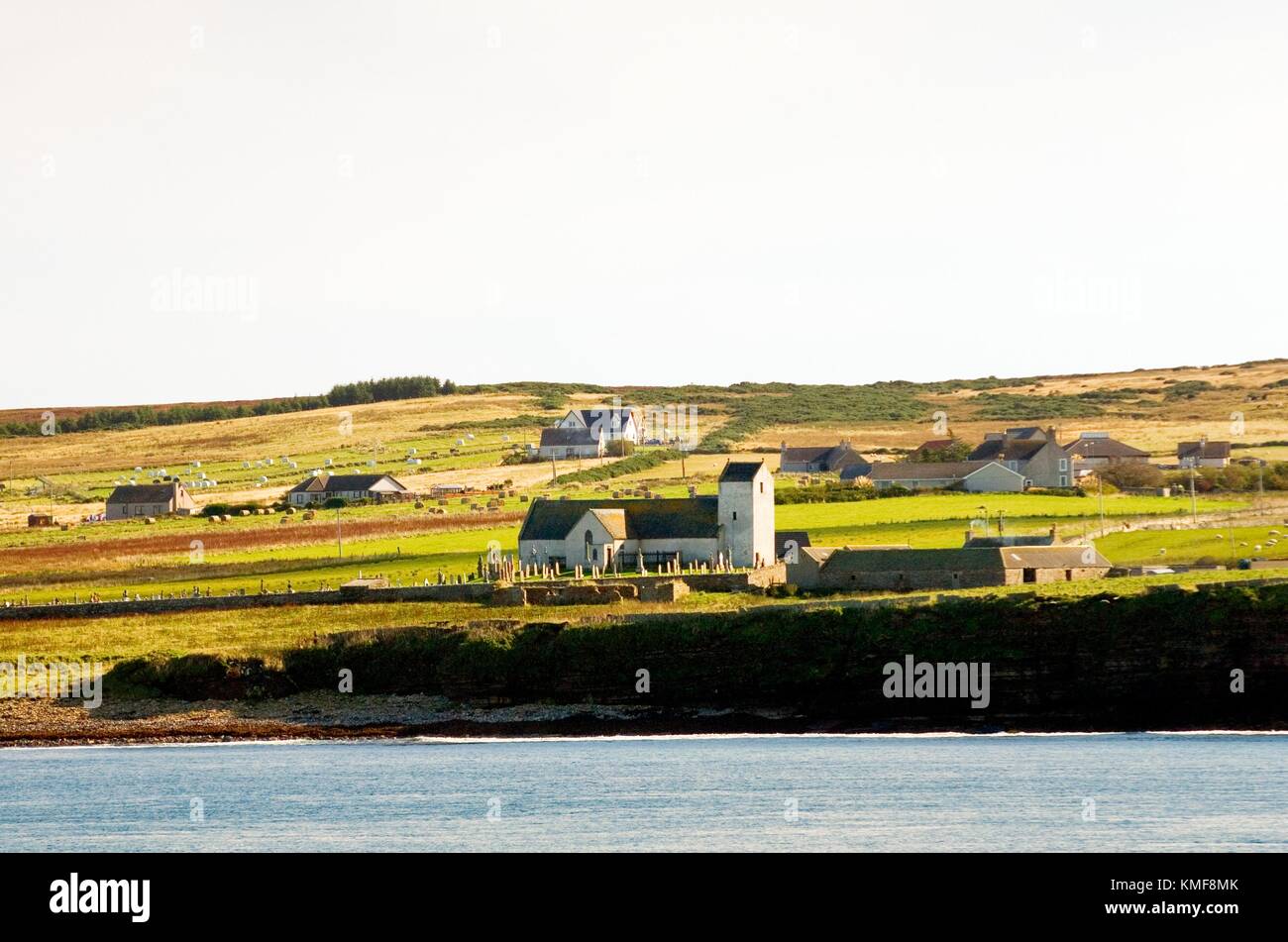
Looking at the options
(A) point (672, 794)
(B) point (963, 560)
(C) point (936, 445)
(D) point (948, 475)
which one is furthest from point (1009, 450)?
(A) point (672, 794)

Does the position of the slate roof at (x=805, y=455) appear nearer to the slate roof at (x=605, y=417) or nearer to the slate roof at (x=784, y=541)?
the slate roof at (x=605, y=417)

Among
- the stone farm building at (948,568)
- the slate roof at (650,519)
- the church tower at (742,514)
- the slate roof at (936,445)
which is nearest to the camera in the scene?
the stone farm building at (948,568)

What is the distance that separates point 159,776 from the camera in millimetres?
50656

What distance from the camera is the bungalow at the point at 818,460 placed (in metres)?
152

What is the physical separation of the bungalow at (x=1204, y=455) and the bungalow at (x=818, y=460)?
27.0m

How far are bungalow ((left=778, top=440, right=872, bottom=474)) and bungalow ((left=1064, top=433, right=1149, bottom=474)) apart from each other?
61.8 ft

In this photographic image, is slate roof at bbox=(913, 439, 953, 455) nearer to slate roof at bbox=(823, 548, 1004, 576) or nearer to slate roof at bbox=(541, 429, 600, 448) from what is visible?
slate roof at bbox=(541, 429, 600, 448)

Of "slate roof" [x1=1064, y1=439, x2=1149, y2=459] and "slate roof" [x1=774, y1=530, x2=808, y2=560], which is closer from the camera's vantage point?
"slate roof" [x1=774, y1=530, x2=808, y2=560]

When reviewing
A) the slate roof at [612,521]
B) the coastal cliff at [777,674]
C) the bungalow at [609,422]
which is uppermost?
the bungalow at [609,422]

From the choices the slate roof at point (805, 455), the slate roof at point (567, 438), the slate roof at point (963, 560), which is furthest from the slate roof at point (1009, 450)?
the slate roof at point (963, 560)

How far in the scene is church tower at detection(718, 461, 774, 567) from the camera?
8238 cm

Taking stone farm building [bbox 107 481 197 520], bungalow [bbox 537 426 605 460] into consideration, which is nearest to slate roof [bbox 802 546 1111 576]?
stone farm building [bbox 107 481 197 520]

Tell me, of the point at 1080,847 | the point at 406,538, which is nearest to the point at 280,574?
the point at 406,538

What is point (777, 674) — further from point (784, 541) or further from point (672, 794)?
point (784, 541)
